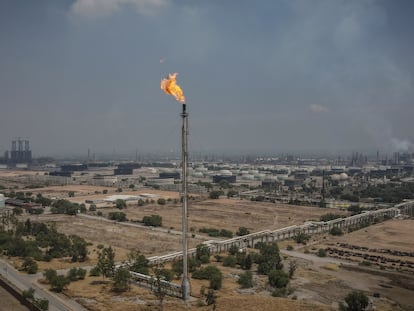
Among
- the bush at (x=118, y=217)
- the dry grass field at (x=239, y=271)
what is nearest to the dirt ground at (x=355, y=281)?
the dry grass field at (x=239, y=271)

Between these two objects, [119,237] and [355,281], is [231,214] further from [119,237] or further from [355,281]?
[355,281]

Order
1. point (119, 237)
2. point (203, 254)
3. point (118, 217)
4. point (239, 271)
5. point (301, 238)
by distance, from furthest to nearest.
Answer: point (118, 217) → point (119, 237) → point (301, 238) → point (203, 254) → point (239, 271)

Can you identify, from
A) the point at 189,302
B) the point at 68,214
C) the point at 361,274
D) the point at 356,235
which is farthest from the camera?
the point at 68,214

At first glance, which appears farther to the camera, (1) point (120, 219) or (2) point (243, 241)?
(1) point (120, 219)

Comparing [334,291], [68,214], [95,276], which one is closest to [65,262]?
[95,276]

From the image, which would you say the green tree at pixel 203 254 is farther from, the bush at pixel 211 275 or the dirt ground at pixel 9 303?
the dirt ground at pixel 9 303

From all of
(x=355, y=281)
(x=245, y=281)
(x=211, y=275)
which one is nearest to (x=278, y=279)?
(x=245, y=281)

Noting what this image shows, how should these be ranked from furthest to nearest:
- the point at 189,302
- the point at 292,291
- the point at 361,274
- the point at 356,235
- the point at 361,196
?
the point at 361,196 < the point at 356,235 < the point at 361,274 < the point at 292,291 < the point at 189,302

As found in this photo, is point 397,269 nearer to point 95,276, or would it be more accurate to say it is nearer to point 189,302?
point 189,302
